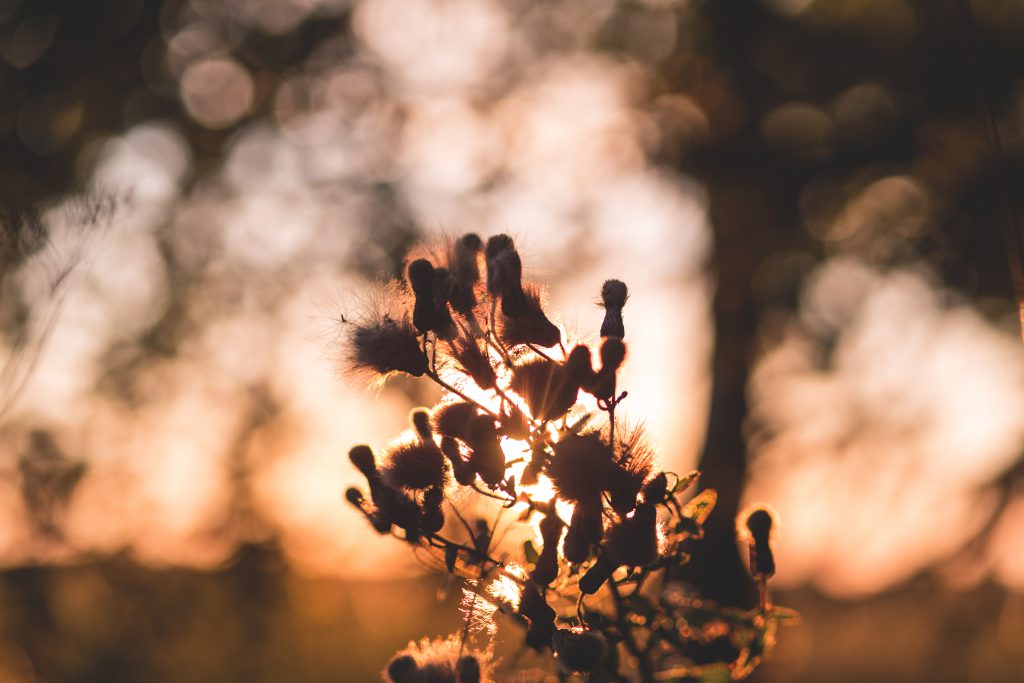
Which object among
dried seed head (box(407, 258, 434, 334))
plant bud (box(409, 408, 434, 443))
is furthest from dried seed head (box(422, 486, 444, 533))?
dried seed head (box(407, 258, 434, 334))

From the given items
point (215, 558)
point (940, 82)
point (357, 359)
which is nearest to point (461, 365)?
point (357, 359)

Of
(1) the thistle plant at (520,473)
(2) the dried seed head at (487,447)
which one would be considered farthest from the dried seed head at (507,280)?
(2) the dried seed head at (487,447)

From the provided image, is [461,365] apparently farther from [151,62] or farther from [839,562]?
[151,62]

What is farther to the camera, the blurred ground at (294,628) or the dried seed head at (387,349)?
the blurred ground at (294,628)

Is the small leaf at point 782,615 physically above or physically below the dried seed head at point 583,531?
above

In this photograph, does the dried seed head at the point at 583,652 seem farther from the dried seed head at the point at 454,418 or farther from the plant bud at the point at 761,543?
the plant bud at the point at 761,543

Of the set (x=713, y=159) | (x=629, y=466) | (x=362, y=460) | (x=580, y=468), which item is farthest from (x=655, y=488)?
(x=713, y=159)

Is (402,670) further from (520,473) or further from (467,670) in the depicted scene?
(520,473)
